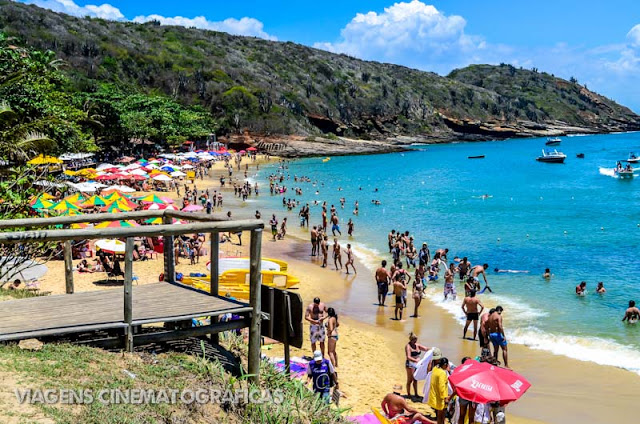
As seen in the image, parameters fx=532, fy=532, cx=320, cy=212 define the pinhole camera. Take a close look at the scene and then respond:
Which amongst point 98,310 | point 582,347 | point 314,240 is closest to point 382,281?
point 582,347

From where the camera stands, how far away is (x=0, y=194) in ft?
31.6

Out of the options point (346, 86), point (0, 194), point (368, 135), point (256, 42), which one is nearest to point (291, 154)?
point (368, 135)

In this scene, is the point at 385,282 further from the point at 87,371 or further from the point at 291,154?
the point at 291,154

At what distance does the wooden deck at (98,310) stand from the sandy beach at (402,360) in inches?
183

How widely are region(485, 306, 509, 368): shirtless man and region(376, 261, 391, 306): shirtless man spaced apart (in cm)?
474

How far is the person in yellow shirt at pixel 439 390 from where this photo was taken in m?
8.74

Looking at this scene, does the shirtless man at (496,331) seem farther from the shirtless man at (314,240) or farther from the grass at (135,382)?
the shirtless man at (314,240)

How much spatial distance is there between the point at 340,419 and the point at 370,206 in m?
35.5

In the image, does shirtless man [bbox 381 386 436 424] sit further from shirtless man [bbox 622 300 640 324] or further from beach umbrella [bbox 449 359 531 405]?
shirtless man [bbox 622 300 640 324]

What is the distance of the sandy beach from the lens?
33.7 feet

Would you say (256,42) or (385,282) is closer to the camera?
(385,282)

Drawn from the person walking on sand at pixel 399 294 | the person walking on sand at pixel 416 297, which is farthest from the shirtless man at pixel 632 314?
the person walking on sand at pixel 399 294

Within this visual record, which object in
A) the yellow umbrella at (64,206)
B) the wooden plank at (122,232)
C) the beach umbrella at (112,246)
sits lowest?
the beach umbrella at (112,246)

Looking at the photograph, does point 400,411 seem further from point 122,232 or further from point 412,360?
point 122,232
